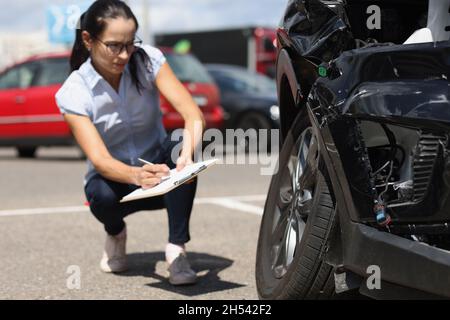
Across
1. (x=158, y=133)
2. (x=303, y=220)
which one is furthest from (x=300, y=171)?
(x=158, y=133)

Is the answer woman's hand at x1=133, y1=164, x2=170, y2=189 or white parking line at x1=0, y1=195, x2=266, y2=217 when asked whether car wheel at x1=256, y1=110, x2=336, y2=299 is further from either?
white parking line at x1=0, y1=195, x2=266, y2=217

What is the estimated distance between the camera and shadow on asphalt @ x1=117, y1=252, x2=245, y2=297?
418cm

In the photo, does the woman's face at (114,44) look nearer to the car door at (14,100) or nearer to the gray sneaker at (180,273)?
the gray sneaker at (180,273)

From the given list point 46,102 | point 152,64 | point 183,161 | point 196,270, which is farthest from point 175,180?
point 46,102

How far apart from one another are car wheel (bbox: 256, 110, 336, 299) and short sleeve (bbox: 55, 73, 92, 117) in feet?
3.54

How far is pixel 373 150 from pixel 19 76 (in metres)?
10.6

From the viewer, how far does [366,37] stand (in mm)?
3113

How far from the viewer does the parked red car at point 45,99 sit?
1218cm

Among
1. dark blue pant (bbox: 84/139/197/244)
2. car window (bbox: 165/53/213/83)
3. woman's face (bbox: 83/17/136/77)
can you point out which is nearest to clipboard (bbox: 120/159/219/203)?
dark blue pant (bbox: 84/139/197/244)

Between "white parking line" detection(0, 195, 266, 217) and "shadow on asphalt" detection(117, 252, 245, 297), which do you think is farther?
"white parking line" detection(0, 195, 266, 217)

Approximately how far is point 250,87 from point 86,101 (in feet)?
33.1

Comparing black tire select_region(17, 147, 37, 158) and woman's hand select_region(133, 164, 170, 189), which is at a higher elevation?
woman's hand select_region(133, 164, 170, 189)

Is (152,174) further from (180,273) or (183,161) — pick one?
(180,273)

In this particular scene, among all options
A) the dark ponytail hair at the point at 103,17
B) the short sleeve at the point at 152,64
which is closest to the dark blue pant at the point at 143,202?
the short sleeve at the point at 152,64
